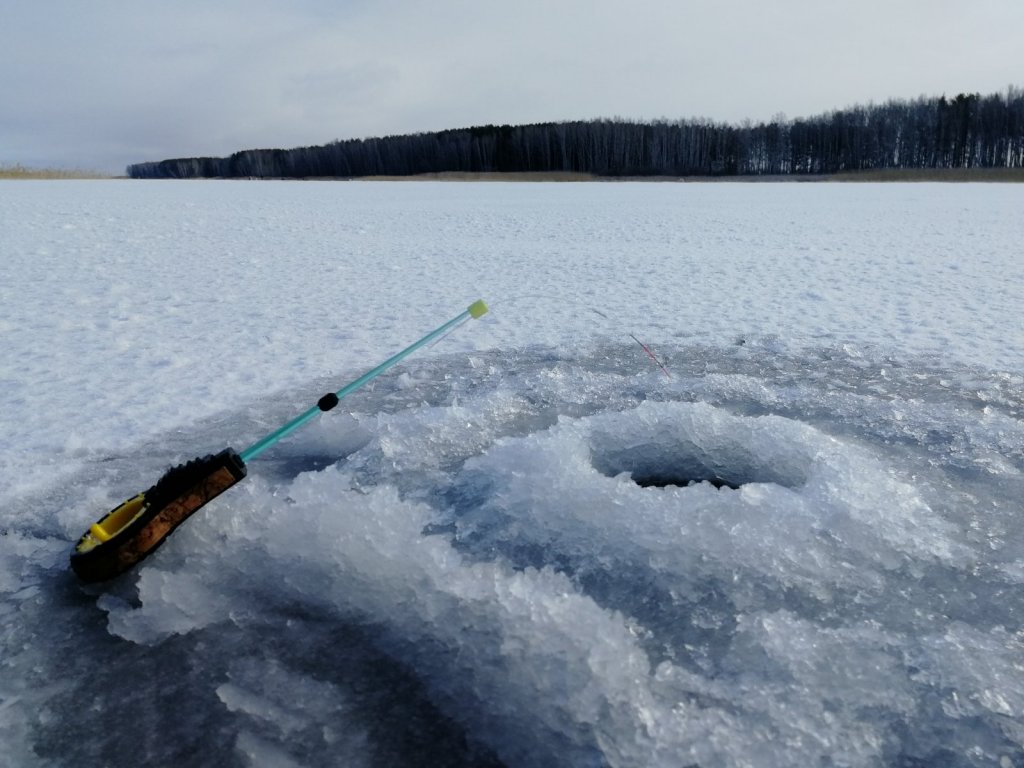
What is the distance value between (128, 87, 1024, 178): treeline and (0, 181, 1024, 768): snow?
52899 mm

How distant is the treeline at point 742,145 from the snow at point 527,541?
52.9 m

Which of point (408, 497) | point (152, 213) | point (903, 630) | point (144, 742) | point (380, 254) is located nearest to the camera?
point (144, 742)

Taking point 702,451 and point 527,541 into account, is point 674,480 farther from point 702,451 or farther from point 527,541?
point 527,541

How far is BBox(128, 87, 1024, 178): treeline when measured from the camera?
5384cm

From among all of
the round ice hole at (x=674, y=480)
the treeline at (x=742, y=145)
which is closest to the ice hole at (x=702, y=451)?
the round ice hole at (x=674, y=480)

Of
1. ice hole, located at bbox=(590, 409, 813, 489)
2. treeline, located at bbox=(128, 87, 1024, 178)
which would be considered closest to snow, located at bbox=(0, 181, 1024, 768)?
ice hole, located at bbox=(590, 409, 813, 489)

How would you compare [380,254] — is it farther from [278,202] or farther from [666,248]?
[278,202]

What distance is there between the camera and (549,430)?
119 inches

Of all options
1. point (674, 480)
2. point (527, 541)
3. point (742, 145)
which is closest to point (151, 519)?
point (527, 541)

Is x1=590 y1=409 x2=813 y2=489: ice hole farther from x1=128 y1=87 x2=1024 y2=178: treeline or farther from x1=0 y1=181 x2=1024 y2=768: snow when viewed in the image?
x1=128 y1=87 x2=1024 y2=178: treeline

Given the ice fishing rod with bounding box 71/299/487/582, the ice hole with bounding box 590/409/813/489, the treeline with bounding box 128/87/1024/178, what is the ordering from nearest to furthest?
the ice fishing rod with bounding box 71/299/487/582
the ice hole with bounding box 590/409/813/489
the treeline with bounding box 128/87/1024/178

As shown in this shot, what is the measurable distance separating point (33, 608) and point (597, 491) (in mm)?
1738

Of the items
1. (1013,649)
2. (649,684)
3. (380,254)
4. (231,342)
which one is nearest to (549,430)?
(649,684)

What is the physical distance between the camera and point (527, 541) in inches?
89.5
